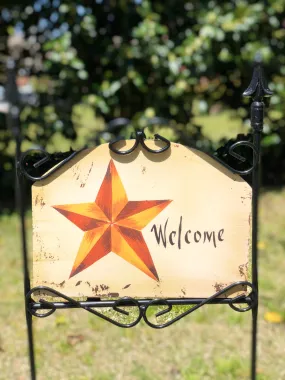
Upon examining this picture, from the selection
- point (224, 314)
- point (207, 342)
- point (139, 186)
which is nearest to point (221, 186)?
point (139, 186)

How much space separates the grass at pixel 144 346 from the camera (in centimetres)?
216

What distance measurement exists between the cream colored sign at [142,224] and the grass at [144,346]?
30.6 inches

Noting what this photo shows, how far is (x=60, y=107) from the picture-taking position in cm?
443

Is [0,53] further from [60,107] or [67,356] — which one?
[67,356]

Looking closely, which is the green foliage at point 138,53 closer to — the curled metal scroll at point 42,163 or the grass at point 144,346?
the grass at point 144,346

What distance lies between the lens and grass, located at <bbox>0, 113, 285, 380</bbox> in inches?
84.9

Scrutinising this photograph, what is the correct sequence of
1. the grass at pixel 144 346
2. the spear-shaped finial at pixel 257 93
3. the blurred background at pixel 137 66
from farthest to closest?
the blurred background at pixel 137 66, the grass at pixel 144 346, the spear-shaped finial at pixel 257 93

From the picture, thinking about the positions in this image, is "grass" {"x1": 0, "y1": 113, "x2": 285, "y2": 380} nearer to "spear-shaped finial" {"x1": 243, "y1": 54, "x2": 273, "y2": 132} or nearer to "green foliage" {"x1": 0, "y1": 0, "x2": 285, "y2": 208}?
"spear-shaped finial" {"x1": 243, "y1": 54, "x2": 273, "y2": 132}

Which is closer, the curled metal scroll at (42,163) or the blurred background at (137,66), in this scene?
the curled metal scroll at (42,163)

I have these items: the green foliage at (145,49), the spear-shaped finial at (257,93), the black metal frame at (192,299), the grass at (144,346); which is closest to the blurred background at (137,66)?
the green foliage at (145,49)

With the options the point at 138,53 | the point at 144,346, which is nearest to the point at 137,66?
the point at 138,53

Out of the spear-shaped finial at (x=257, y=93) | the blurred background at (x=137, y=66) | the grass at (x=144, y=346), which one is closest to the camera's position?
the spear-shaped finial at (x=257, y=93)

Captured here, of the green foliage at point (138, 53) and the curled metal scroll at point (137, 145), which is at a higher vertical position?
the green foliage at point (138, 53)

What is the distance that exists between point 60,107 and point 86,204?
10.1ft
